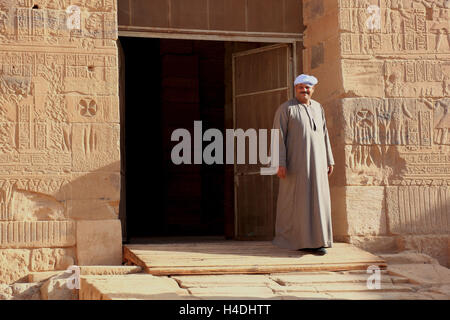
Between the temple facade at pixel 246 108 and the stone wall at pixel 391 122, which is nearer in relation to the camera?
the temple facade at pixel 246 108

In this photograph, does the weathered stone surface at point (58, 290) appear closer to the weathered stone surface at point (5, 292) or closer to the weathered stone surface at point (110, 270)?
A: the weathered stone surface at point (110, 270)

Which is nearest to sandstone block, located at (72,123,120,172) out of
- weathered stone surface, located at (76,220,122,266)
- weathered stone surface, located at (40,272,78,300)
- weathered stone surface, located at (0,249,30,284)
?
weathered stone surface, located at (76,220,122,266)

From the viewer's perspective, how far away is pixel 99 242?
6.87 m

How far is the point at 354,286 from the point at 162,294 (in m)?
1.71

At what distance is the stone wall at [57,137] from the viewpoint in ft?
22.2

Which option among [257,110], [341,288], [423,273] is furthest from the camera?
[257,110]

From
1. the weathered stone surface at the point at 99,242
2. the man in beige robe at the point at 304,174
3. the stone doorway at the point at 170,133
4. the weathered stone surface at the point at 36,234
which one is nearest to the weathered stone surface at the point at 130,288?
the weathered stone surface at the point at 99,242

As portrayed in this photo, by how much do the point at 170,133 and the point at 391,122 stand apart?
5.58 meters

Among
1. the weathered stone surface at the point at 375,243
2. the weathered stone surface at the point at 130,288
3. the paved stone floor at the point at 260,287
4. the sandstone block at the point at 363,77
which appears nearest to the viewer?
the weathered stone surface at the point at 130,288

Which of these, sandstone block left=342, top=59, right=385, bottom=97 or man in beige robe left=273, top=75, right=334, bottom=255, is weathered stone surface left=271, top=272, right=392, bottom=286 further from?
sandstone block left=342, top=59, right=385, bottom=97

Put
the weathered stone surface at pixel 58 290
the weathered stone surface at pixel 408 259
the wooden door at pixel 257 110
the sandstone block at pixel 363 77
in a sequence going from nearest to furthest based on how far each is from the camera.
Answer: the weathered stone surface at pixel 58 290
the weathered stone surface at pixel 408 259
the sandstone block at pixel 363 77
the wooden door at pixel 257 110

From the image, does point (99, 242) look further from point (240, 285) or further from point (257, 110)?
point (257, 110)

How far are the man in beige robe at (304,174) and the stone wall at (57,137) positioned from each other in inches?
64.0

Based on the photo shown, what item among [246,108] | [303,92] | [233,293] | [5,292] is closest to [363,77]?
[303,92]
